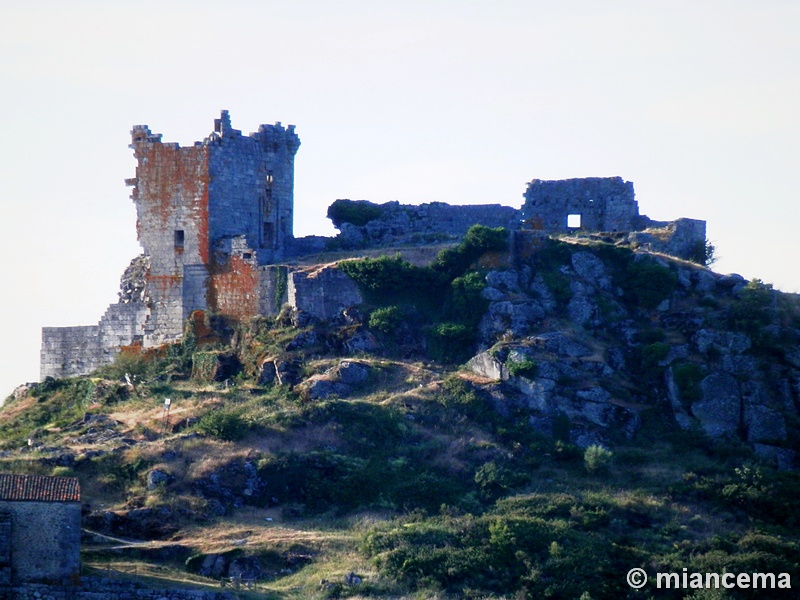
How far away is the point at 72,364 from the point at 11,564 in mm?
16296

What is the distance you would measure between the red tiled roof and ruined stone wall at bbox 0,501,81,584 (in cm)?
14

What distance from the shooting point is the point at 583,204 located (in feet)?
176

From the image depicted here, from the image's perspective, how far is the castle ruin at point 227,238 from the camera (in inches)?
1945

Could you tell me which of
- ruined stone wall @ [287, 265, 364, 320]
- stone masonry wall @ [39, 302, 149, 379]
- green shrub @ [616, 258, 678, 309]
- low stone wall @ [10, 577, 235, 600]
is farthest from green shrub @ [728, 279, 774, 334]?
low stone wall @ [10, 577, 235, 600]

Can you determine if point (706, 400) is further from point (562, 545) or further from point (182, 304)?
point (182, 304)

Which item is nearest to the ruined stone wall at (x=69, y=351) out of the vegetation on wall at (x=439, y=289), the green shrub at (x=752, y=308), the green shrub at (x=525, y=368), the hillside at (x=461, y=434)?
the hillside at (x=461, y=434)

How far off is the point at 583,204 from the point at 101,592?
903 inches

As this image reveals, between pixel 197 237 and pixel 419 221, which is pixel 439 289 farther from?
pixel 197 237

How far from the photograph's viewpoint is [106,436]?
144ft

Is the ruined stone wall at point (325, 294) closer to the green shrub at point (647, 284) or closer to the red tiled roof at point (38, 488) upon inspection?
the green shrub at point (647, 284)

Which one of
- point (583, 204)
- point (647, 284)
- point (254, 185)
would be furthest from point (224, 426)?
point (583, 204)

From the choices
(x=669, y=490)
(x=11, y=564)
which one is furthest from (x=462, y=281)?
(x=11, y=564)

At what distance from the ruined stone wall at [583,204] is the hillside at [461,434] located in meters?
3.93

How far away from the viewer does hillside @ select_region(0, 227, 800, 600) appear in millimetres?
38281
